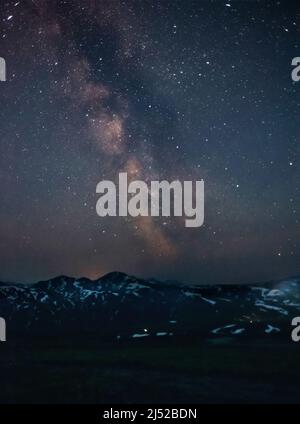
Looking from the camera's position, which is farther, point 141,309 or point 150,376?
point 141,309

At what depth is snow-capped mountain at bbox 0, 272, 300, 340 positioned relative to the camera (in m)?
89.2

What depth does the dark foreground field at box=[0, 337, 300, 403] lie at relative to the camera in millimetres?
21828

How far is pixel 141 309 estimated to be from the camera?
330 feet

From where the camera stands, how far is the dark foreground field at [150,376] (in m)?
21.8

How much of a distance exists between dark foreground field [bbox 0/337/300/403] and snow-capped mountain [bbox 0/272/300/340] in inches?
931

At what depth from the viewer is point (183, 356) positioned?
50.3m

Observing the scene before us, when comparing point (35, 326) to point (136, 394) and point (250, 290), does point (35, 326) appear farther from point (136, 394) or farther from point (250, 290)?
point (136, 394)

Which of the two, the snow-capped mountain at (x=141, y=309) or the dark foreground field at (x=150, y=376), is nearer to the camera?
the dark foreground field at (x=150, y=376)

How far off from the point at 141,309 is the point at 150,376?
69.5 metres

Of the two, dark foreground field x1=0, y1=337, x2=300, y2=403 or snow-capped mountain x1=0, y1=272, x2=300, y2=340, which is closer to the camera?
dark foreground field x1=0, y1=337, x2=300, y2=403

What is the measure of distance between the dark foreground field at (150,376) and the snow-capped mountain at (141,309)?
77.6ft

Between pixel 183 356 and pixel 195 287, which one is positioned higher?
pixel 195 287
